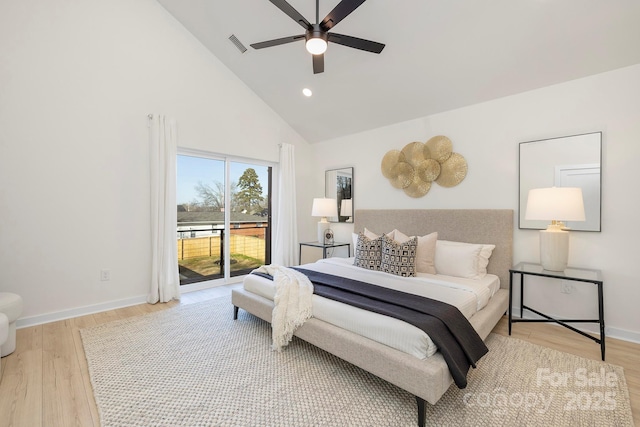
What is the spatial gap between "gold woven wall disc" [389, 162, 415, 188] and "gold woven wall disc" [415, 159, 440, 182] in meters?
0.11

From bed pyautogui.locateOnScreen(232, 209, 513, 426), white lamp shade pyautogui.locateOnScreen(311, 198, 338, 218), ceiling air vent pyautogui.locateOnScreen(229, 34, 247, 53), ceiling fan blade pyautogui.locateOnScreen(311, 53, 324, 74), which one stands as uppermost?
ceiling air vent pyautogui.locateOnScreen(229, 34, 247, 53)

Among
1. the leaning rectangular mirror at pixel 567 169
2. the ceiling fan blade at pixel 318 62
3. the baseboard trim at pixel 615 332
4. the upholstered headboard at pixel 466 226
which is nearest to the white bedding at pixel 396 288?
the upholstered headboard at pixel 466 226

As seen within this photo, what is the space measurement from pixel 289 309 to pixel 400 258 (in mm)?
1333

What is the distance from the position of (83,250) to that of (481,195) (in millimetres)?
4810

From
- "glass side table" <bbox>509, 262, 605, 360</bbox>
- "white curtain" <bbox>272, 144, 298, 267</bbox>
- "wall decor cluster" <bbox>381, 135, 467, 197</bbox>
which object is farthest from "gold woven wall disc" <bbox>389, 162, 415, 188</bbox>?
"white curtain" <bbox>272, 144, 298, 267</bbox>

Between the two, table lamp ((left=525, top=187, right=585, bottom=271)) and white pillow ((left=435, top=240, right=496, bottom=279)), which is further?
white pillow ((left=435, top=240, right=496, bottom=279))

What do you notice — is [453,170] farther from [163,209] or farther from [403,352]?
[163,209]

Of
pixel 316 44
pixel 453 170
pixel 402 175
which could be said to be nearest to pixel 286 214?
pixel 402 175

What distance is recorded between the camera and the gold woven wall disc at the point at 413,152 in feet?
13.1

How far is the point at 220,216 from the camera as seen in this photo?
4617 millimetres

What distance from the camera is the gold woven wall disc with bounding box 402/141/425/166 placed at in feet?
13.1

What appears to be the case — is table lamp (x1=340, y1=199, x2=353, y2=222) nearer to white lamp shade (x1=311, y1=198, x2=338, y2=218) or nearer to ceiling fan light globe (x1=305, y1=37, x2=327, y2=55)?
white lamp shade (x1=311, y1=198, x2=338, y2=218)

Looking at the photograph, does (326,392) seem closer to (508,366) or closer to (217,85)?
(508,366)

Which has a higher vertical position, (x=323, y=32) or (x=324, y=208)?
(x=323, y=32)
